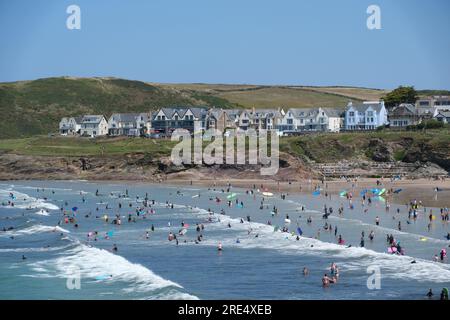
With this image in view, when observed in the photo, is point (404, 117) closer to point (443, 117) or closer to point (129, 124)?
point (443, 117)

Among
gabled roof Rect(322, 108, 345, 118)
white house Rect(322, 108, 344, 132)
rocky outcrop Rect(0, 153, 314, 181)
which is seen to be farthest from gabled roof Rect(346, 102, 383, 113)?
rocky outcrop Rect(0, 153, 314, 181)

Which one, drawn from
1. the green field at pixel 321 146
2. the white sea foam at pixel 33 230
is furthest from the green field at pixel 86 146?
the white sea foam at pixel 33 230

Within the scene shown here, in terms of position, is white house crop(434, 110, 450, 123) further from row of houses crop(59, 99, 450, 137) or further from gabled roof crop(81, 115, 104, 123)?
gabled roof crop(81, 115, 104, 123)

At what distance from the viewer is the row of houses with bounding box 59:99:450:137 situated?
137 meters

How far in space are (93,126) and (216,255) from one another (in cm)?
10935

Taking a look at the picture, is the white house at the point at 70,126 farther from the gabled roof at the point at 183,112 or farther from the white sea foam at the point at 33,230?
the white sea foam at the point at 33,230

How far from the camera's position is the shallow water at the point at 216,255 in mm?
39344

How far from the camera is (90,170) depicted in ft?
393

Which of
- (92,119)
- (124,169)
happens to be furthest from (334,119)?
(92,119)

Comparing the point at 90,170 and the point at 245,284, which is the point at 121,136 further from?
the point at 245,284

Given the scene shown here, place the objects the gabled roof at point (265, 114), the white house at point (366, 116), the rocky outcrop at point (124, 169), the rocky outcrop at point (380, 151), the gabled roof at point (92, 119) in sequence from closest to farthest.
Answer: the rocky outcrop at point (124, 169) → the rocky outcrop at point (380, 151) → the white house at point (366, 116) → the gabled roof at point (265, 114) → the gabled roof at point (92, 119)

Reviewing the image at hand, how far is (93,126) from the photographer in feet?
507

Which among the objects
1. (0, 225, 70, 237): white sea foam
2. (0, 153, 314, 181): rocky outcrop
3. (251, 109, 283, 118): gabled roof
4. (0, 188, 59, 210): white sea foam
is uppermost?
(251, 109, 283, 118): gabled roof
